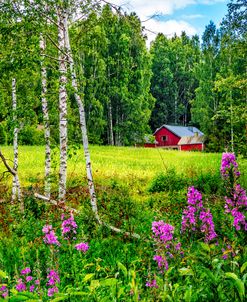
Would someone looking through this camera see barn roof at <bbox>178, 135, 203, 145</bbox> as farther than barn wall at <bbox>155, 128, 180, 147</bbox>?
No

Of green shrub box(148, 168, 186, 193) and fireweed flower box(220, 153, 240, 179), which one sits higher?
fireweed flower box(220, 153, 240, 179)

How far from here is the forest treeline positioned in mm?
7891

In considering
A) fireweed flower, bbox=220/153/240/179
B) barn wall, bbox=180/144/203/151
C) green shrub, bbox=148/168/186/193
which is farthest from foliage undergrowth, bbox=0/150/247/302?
barn wall, bbox=180/144/203/151

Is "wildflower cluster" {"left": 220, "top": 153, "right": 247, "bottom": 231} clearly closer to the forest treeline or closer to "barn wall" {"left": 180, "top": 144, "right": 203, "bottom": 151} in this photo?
the forest treeline

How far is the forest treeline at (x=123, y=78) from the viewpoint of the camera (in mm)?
7891

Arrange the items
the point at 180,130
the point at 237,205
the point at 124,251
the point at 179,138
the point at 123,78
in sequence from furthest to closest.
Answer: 1. the point at 180,130
2. the point at 179,138
3. the point at 123,78
4. the point at 124,251
5. the point at 237,205

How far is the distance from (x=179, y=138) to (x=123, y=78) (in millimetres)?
15122

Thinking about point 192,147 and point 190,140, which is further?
point 192,147

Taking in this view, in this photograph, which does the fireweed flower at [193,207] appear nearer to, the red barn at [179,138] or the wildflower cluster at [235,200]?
the wildflower cluster at [235,200]

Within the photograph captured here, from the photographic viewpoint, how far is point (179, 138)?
5422 cm

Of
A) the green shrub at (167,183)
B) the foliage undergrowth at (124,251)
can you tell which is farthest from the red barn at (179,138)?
the foliage undergrowth at (124,251)

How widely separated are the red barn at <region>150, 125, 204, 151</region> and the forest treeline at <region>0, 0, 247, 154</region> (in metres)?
2.18

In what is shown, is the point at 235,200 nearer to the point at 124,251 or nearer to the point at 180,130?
the point at 124,251

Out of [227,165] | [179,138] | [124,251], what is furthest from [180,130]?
[227,165]
